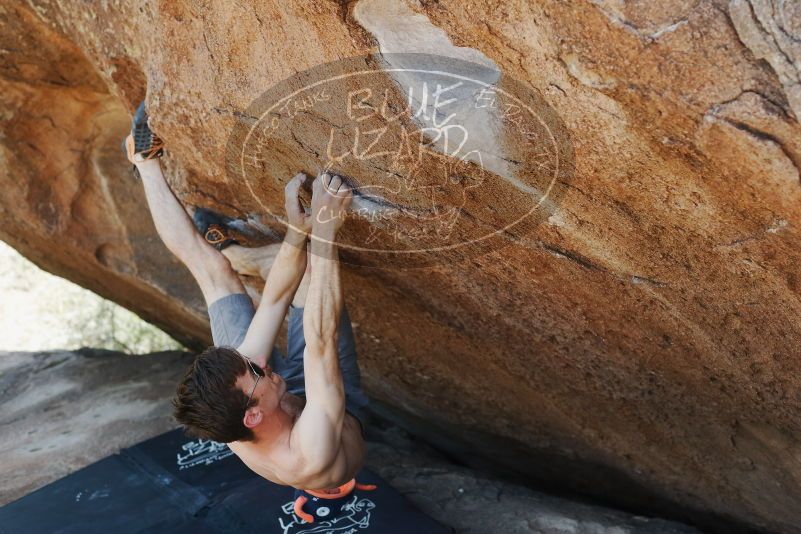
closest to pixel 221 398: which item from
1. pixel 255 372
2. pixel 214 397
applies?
pixel 214 397

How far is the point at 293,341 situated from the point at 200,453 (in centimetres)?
92

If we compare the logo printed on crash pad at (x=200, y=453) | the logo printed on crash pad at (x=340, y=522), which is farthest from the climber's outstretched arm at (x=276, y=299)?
the logo printed on crash pad at (x=200, y=453)

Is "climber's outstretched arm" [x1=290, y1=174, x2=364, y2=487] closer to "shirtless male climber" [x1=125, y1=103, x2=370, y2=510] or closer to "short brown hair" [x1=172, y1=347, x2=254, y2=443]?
"shirtless male climber" [x1=125, y1=103, x2=370, y2=510]

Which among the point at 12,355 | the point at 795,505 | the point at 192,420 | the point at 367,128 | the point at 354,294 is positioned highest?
the point at 367,128

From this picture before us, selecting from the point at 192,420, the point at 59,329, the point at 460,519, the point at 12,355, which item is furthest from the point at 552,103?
the point at 59,329

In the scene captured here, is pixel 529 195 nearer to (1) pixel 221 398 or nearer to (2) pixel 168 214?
(1) pixel 221 398

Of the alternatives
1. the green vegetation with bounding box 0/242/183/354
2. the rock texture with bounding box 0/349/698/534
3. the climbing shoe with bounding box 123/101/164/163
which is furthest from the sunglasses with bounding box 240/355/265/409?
the green vegetation with bounding box 0/242/183/354

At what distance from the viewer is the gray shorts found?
2.61 metres

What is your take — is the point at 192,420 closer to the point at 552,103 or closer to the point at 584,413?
the point at 552,103

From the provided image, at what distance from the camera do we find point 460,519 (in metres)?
2.89

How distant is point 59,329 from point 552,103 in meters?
6.22

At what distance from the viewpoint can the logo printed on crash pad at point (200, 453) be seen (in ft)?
10.6

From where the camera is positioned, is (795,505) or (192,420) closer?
(192,420)

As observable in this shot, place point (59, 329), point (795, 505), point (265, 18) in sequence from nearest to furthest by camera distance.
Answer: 1. point (265, 18)
2. point (795, 505)
3. point (59, 329)
